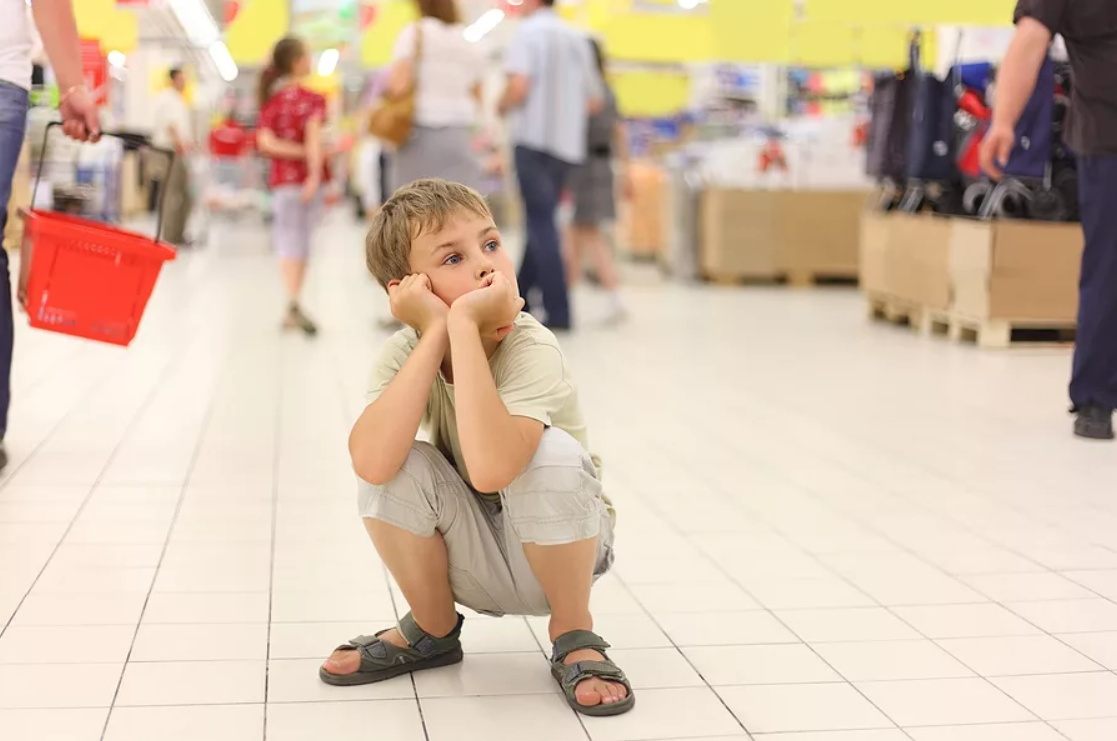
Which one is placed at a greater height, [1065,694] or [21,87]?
[21,87]

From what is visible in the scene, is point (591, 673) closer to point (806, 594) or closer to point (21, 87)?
point (806, 594)

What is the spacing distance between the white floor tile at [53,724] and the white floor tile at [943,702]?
111cm

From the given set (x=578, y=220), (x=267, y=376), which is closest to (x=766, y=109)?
(x=578, y=220)

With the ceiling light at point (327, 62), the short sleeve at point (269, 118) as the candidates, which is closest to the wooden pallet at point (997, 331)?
the short sleeve at point (269, 118)

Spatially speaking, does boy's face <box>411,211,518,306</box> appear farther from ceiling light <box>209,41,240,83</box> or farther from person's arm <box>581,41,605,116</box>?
ceiling light <box>209,41,240,83</box>

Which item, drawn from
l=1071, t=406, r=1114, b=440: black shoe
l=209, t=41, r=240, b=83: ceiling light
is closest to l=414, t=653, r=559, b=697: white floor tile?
l=1071, t=406, r=1114, b=440: black shoe

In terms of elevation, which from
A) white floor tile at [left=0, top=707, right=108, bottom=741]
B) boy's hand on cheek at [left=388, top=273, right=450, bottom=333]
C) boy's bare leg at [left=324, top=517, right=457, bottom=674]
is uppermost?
boy's hand on cheek at [left=388, top=273, right=450, bottom=333]

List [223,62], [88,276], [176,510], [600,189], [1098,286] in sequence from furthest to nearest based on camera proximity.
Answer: [223,62]
[600,189]
[1098,286]
[88,276]
[176,510]

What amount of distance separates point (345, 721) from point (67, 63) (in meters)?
2.10

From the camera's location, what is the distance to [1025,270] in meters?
6.05

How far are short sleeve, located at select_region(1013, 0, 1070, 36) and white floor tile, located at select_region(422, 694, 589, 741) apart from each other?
2688mm

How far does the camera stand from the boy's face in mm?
2012

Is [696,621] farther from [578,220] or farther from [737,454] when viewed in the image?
[578,220]

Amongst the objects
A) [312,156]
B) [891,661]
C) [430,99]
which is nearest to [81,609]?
[891,661]
